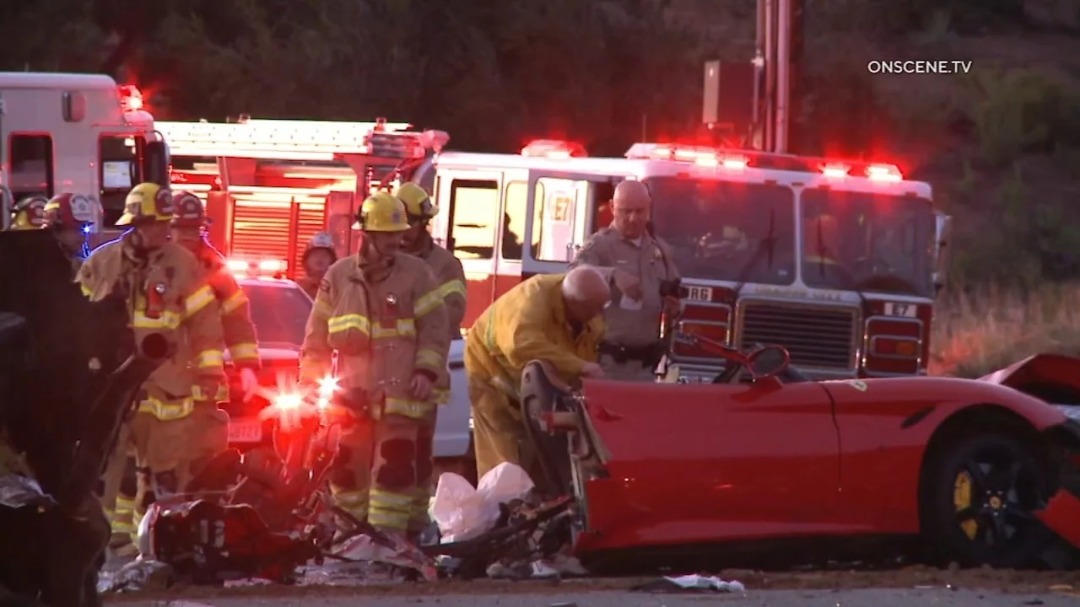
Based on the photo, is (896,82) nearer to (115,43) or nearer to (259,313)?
(115,43)

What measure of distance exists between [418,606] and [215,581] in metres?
1.23

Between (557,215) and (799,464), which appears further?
(557,215)

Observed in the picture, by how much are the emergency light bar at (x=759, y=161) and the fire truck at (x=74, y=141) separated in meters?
5.14

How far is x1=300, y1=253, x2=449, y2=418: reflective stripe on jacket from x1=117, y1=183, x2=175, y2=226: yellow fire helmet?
814 mm

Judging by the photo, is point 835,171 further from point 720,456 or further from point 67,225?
point 720,456

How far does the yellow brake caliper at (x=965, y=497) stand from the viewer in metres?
9.51

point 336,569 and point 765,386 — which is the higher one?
point 765,386

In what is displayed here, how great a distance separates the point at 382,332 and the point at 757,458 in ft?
5.98

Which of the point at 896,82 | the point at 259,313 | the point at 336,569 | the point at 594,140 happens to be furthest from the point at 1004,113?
the point at 336,569

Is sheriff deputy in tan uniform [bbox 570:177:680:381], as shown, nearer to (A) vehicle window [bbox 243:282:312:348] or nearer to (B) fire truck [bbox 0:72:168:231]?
(A) vehicle window [bbox 243:282:312:348]

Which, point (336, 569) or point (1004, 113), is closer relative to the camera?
point (336, 569)

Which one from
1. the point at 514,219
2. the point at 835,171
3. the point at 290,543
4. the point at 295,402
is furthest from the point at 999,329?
the point at 290,543

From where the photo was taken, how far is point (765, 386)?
30.8 feet

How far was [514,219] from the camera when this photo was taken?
678 inches
